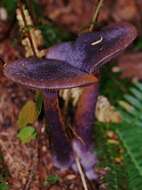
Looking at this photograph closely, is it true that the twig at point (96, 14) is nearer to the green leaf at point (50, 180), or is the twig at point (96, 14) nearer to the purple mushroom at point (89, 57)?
the purple mushroom at point (89, 57)

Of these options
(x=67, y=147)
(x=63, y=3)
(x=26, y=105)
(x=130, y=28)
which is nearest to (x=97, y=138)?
(x=67, y=147)

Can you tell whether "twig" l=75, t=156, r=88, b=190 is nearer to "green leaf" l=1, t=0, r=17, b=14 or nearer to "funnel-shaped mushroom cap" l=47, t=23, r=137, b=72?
"funnel-shaped mushroom cap" l=47, t=23, r=137, b=72

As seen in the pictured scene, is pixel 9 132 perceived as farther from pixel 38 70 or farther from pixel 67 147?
pixel 38 70

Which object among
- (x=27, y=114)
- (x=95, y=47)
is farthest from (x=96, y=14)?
(x=27, y=114)

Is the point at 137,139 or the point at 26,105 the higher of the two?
the point at 26,105

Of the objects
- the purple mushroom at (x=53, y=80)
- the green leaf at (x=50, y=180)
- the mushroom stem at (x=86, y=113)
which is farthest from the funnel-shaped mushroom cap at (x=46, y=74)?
the green leaf at (x=50, y=180)

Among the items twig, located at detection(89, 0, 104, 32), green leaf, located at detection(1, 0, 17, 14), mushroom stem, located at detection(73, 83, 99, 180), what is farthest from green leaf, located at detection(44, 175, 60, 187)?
green leaf, located at detection(1, 0, 17, 14)
